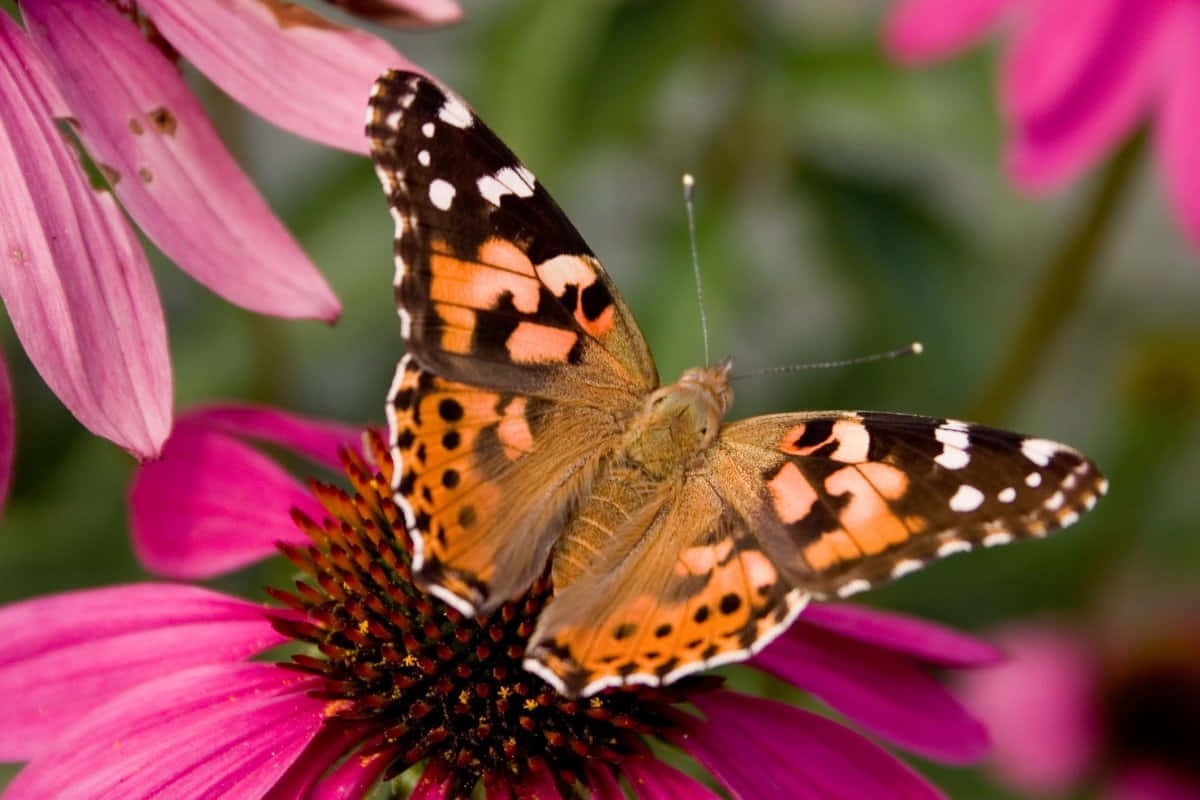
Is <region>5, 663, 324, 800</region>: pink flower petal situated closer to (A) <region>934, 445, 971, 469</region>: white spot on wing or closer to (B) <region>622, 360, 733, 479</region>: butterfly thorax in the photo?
(B) <region>622, 360, 733, 479</region>: butterfly thorax

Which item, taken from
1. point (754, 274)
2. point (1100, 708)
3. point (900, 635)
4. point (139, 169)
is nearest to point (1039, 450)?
point (900, 635)

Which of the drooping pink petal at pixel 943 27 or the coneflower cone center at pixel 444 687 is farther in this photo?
the drooping pink petal at pixel 943 27

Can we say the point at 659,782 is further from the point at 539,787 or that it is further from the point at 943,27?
the point at 943,27

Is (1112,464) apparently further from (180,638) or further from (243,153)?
(180,638)

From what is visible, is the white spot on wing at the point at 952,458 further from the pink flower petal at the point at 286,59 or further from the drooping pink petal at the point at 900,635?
the pink flower petal at the point at 286,59

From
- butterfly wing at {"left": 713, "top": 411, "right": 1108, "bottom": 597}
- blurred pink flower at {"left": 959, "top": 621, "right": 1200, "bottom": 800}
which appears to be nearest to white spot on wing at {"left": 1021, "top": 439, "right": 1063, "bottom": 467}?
butterfly wing at {"left": 713, "top": 411, "right": 1108, "bottom": 597}

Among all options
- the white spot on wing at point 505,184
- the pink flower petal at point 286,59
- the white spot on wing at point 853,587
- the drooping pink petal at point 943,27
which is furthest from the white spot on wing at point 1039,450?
the drooping pink petal at point 943,27
